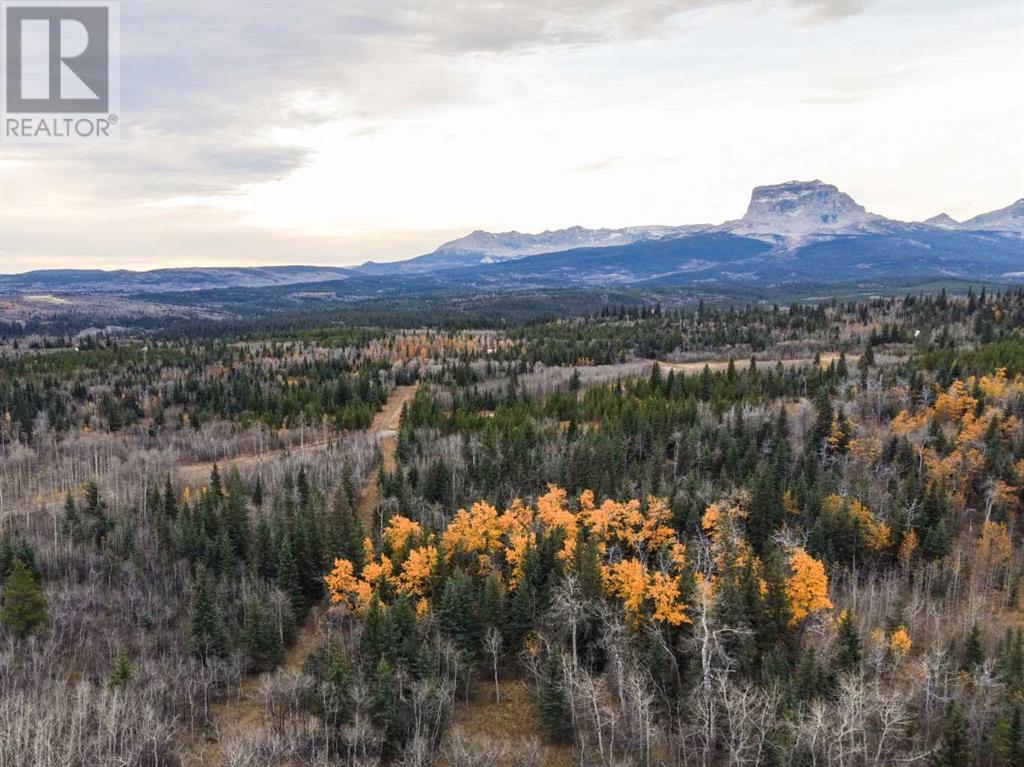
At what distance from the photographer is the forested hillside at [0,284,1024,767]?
46594 millimetres

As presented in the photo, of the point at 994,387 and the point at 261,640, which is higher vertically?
the point at 994,387

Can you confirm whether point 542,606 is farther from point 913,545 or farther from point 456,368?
point 456,368

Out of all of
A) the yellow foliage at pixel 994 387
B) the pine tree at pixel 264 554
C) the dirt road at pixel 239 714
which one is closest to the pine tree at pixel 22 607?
the pine tree at pixel 264 554

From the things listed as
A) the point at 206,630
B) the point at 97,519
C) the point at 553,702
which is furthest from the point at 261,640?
the point at 97,519

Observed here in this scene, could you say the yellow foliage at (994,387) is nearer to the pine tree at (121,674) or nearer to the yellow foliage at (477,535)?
the yellow foliage at (477,535)

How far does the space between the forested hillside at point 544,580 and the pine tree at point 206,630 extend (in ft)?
0.80

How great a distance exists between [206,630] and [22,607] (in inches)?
640

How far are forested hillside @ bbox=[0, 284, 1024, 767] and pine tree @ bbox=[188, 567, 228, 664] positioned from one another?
245 millimetres

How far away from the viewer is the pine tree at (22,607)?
58969 mm

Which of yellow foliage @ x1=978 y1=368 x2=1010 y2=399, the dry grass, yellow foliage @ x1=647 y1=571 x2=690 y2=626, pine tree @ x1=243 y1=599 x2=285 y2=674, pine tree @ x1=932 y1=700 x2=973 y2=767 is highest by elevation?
yellow foliage @ x1=978 y1=368 x2=1010 y2=399

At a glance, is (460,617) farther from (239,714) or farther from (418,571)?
(239,714)

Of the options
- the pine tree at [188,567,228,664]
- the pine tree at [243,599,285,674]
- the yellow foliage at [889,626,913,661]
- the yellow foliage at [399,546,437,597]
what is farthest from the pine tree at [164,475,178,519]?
the yellow foliage at [889,626,913,661]

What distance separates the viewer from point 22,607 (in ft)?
195

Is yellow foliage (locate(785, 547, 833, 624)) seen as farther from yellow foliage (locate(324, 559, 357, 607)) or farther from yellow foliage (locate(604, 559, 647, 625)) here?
yellow foliage (locate(324, 559, 357, 607))
